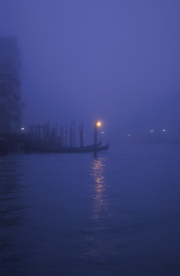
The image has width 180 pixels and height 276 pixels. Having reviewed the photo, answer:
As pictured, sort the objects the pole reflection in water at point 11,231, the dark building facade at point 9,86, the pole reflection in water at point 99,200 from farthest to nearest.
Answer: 1. the dark building facade at point 9,86
2. the pole reflection in water at point 99,200
3. the pole reflection in water at point 11,231

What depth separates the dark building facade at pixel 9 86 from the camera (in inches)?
1277

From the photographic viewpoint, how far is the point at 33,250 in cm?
470

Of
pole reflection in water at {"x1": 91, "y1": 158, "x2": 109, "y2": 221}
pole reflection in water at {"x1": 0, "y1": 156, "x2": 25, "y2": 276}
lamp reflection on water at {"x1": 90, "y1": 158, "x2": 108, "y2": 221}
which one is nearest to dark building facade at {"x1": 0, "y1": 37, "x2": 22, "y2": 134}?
lamp reflection on water at {"x1": 90, "y1": 158, "x2": 108, "y2": 221}

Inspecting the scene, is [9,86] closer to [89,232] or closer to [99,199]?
[99,199]

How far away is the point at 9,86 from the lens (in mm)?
32906

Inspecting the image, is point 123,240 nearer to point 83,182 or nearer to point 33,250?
point 33,250

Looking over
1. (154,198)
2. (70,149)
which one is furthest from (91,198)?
(70,149)

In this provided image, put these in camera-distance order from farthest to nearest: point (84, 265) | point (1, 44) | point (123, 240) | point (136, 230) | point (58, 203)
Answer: point (1, 44) → point (58, 203) → point (136, 230) → point (123, 240) → point (84, 265)

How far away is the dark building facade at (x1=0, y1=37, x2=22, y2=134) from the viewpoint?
3244 cm

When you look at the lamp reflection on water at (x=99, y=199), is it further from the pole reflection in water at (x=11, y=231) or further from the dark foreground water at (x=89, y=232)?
the pole reflection in water at (x=11, y=231)

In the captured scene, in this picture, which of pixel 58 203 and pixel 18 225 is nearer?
pixel 18 225

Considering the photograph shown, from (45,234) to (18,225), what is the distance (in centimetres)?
73

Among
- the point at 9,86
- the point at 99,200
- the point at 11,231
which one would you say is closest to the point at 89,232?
the point at 11,231

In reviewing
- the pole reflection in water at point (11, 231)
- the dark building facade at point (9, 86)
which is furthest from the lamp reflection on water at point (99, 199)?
the dark building facade at point (9, 86)
